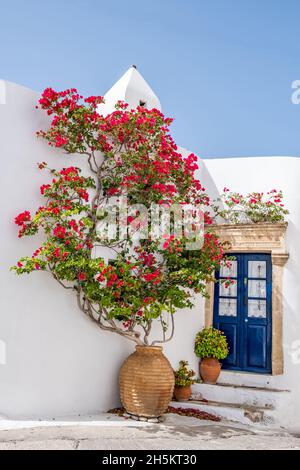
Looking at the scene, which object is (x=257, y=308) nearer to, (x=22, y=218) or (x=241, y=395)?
(x=241, y=395)

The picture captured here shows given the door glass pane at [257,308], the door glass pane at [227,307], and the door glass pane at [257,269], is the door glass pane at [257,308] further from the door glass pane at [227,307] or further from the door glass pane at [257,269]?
the door glass pane at [257,269]

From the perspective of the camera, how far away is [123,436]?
4.99 meters

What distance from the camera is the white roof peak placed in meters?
8.64

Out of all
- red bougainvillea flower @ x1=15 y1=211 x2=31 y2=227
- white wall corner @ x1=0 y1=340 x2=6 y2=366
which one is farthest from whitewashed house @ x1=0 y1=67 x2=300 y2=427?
red bougainvillea flower @ x1=15 y1=211 x2=31 y2=227

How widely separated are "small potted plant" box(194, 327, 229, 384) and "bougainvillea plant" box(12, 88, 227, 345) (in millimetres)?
1154

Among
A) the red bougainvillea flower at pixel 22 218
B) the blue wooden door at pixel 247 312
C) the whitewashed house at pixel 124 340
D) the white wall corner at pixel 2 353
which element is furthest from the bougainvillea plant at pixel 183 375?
the red bougainvillea flower at pixel 22 218

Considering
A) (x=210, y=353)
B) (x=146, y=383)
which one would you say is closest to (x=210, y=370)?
(x=210, y=353)

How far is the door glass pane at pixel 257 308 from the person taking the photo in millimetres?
8141

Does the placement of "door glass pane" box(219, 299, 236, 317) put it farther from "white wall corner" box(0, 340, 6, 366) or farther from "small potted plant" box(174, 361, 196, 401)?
"white wall corner" box(0, 340, 6, 366)

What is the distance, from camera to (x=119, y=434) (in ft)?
16.6

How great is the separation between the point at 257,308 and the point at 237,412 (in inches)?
73.0

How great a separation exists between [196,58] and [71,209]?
8.22 feet

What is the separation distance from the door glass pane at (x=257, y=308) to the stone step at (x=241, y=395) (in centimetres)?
116
